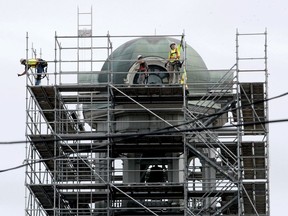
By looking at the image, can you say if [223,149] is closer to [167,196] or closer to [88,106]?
[167,196]

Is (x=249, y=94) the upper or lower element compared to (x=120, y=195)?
upper

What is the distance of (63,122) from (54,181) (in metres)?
2.40

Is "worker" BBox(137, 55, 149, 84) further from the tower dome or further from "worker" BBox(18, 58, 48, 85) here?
"worker" BBox(18, 58, 48, 85)

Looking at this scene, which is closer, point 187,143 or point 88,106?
point 187,143

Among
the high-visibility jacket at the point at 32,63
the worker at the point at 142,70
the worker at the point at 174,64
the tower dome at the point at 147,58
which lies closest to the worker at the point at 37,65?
the high-visibility jacket at the point at 32,63

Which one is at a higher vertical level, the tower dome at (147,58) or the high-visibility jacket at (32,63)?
the tower dome at (147,58)

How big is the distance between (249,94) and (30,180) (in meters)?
8.68

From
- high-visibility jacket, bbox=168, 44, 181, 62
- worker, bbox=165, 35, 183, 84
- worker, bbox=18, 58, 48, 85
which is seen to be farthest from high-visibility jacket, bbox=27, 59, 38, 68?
high-visibility jacket, bbox=168, 44, 181, 62

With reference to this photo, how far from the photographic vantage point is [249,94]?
48406 millimetres

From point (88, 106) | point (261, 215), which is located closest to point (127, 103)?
point (88, 106)

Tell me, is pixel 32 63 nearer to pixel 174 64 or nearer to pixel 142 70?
pixel 142 70

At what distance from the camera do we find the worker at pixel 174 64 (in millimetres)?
48625

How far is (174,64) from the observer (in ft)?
160

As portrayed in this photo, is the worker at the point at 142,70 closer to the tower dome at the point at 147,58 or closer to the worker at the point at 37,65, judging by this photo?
the tower dome at the point at 147,58
